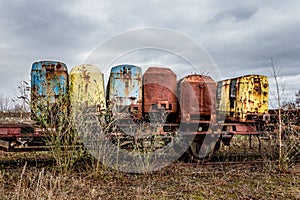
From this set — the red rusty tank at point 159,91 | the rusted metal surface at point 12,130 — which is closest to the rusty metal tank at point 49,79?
the rusted metal surface at point 12,130

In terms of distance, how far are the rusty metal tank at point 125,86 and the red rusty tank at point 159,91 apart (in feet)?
0.90

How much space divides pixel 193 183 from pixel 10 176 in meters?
4.06

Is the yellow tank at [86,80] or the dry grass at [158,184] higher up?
the yellow tank at [86,80]

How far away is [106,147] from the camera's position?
6414 millimetres

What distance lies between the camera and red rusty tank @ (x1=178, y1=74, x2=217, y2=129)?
28.6ft

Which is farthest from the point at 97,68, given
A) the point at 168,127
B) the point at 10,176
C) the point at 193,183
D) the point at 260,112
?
the point at 260,112

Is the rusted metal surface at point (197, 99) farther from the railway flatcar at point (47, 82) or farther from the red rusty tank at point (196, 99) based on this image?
the railway flatcar at point (47, 82)

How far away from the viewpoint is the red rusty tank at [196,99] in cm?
873

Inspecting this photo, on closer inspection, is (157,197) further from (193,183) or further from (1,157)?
(1,157)

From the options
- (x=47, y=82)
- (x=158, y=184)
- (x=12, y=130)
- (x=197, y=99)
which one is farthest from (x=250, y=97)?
(x=12, y=130)

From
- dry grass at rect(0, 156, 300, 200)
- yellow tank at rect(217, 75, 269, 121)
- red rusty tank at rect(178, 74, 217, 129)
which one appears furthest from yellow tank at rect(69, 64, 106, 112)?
yellow tank at rect(217, 75, 269, 121)

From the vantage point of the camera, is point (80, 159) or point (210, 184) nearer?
point (210, 184)

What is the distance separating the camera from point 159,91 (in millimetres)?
8766

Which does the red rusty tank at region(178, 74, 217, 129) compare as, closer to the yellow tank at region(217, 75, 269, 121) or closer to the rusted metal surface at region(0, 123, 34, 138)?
the yellow tank at region(217, 75, 269, 121)
